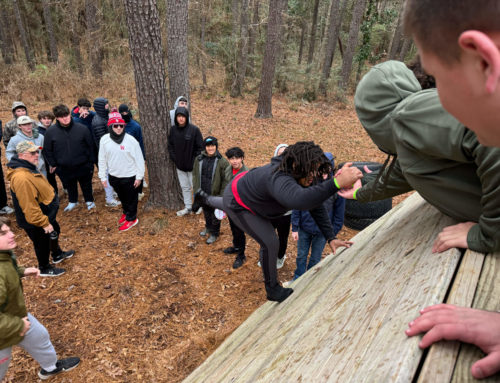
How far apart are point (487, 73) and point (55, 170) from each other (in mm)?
7554

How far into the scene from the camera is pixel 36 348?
10.2 ft

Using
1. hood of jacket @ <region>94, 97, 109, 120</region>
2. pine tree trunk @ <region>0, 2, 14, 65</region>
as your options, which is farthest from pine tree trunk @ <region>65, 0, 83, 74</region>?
hood of jacket @ <region>94, 97, 109, 120</region>

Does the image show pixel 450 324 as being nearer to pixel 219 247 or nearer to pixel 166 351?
pixel 166 351

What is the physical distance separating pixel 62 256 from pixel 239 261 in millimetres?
3061

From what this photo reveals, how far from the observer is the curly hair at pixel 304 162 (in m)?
2.64

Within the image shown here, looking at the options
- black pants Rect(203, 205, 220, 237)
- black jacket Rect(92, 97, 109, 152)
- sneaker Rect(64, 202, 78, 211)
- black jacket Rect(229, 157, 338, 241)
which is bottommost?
sneaker Rect(64, 202, 78, 211)

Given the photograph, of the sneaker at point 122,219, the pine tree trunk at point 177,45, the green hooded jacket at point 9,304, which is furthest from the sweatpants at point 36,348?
the pine tree trunk at point 177,45

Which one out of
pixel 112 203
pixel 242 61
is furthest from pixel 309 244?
pixel 242 61

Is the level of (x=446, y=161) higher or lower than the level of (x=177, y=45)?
lower

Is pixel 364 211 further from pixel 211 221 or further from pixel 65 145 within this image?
pixel 65 145

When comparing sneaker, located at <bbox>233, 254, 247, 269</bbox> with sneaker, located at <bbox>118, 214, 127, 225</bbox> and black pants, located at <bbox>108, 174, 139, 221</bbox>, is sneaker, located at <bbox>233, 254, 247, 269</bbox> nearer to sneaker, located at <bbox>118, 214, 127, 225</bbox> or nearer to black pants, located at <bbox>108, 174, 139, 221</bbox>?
black pants, located at <bbox>108, 174, 139, 221</bbox>

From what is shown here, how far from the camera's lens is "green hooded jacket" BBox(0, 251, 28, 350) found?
8.54ft

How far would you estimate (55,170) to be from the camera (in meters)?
6.50

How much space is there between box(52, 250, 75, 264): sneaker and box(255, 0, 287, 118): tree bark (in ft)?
34.6
